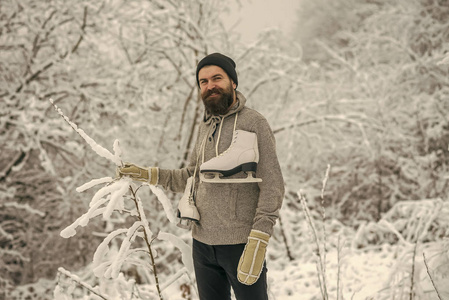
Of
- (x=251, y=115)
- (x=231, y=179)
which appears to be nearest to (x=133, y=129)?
(x=251, y=115)

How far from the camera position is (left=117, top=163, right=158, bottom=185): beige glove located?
151cm

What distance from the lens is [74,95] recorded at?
4664 millimetres

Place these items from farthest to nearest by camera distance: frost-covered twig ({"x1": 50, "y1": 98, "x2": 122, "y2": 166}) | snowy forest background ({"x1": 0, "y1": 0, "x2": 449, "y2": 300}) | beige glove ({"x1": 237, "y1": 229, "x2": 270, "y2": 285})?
1. snowy forest background ({"x1": 0, "y1": 0, "x2": 449, "y2": 300})
2. beige glove ({"x1": 237, "y1": 229, "x2": 270, "y2": 285})
3. frost-covered twig ({"x1": 50, "y1": 98, "x2": 122, "y2": 166})

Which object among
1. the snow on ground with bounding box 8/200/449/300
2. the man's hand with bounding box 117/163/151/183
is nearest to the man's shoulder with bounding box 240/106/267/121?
the man's hand with bounding box 117/163/151/183

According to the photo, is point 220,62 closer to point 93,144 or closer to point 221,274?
point 93,144

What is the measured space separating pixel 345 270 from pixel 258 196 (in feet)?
8.85

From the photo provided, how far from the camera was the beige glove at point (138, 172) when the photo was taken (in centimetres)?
151

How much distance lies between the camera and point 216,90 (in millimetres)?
1580

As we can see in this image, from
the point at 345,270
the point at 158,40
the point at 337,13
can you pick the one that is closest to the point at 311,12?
the point at 337,13

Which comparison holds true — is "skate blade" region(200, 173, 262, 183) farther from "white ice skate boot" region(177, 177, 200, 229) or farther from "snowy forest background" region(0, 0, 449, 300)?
"snowy forest background" region(0, 0, 449, 300)

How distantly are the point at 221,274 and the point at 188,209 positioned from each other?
0.40m

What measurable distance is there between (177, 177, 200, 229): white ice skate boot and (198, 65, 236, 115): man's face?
0.42m

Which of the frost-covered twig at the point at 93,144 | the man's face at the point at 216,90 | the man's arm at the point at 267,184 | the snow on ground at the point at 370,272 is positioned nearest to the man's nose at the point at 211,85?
the man's face at the point at 216,90

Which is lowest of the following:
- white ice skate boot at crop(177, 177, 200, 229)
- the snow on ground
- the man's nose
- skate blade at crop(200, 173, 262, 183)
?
the snow on ground
